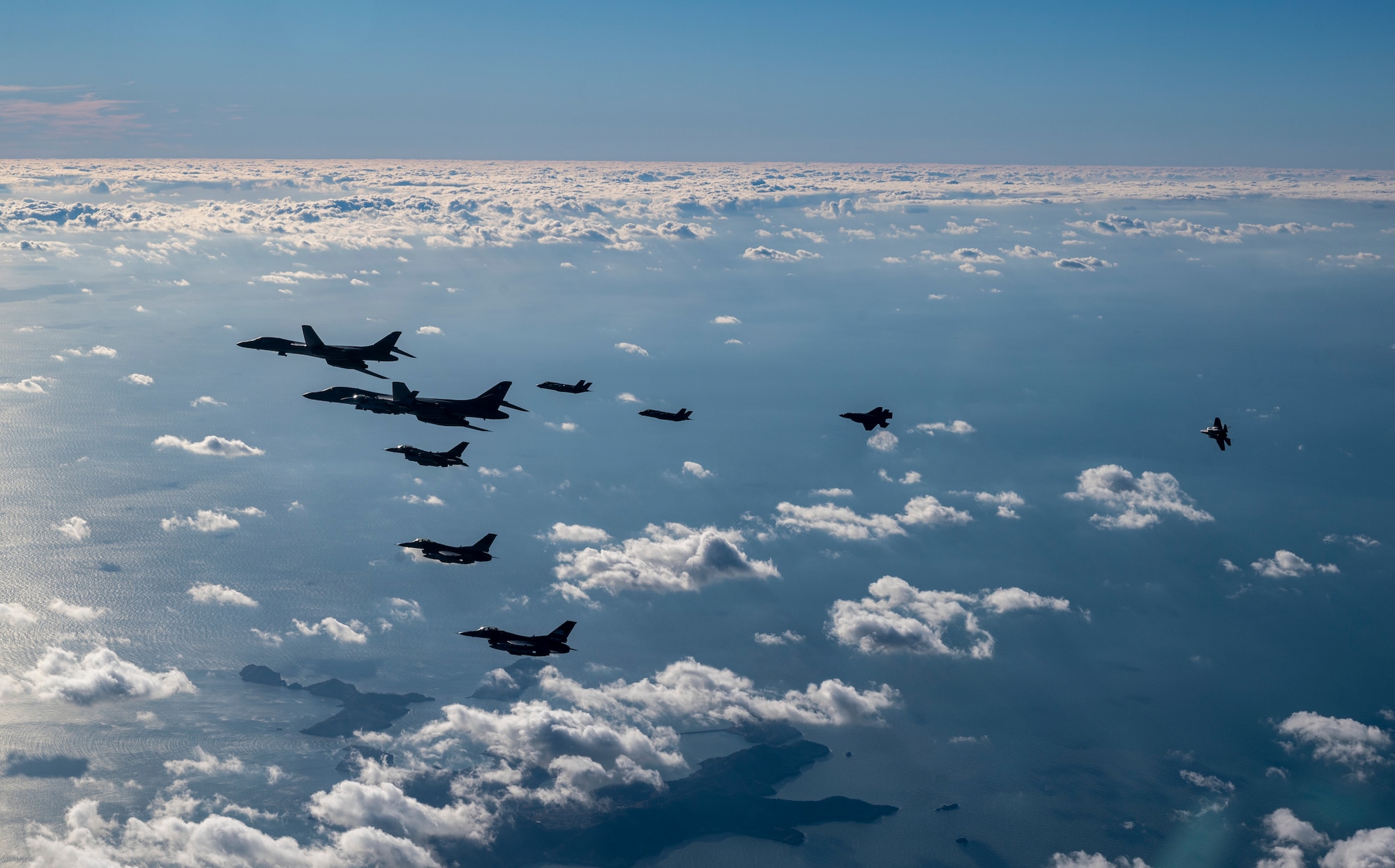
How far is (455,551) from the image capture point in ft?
303

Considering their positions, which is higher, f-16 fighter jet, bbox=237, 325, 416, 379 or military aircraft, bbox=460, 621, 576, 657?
f-16 fighter jet, bbox=237, 325, 416, 379

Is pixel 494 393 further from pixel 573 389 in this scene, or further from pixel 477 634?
pixel 477 634

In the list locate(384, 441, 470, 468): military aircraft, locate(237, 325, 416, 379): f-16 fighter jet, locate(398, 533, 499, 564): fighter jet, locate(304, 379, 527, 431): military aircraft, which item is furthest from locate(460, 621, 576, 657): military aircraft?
locate(237, 325, 416, 379): f-16 fighter jet

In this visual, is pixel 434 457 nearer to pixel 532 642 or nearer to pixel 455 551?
pixel 455 551

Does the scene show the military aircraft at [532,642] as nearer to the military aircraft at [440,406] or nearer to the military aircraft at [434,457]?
the military aircraft at [434,457]

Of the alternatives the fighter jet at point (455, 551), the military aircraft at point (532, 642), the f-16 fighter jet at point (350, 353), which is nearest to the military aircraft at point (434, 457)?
the fighter jet at point (455, 551)

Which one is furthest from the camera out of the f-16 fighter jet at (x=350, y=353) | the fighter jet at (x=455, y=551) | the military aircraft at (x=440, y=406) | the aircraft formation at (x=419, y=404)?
the fighter jet at (x=455, y=551)

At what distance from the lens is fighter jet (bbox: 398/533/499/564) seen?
84438 mm

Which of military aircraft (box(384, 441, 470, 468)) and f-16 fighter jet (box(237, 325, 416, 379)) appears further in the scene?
military aircraft (box(384, 441, 470, 468))

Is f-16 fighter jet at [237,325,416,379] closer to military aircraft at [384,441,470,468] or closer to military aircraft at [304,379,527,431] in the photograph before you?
military aircraft at [304,379,527,431]

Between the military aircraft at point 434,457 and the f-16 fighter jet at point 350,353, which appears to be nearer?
the f-16 fighter jet at point 350,353

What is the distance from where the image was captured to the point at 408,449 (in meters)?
86.4

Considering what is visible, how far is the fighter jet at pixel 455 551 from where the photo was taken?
84.4 m

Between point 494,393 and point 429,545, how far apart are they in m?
27.5
